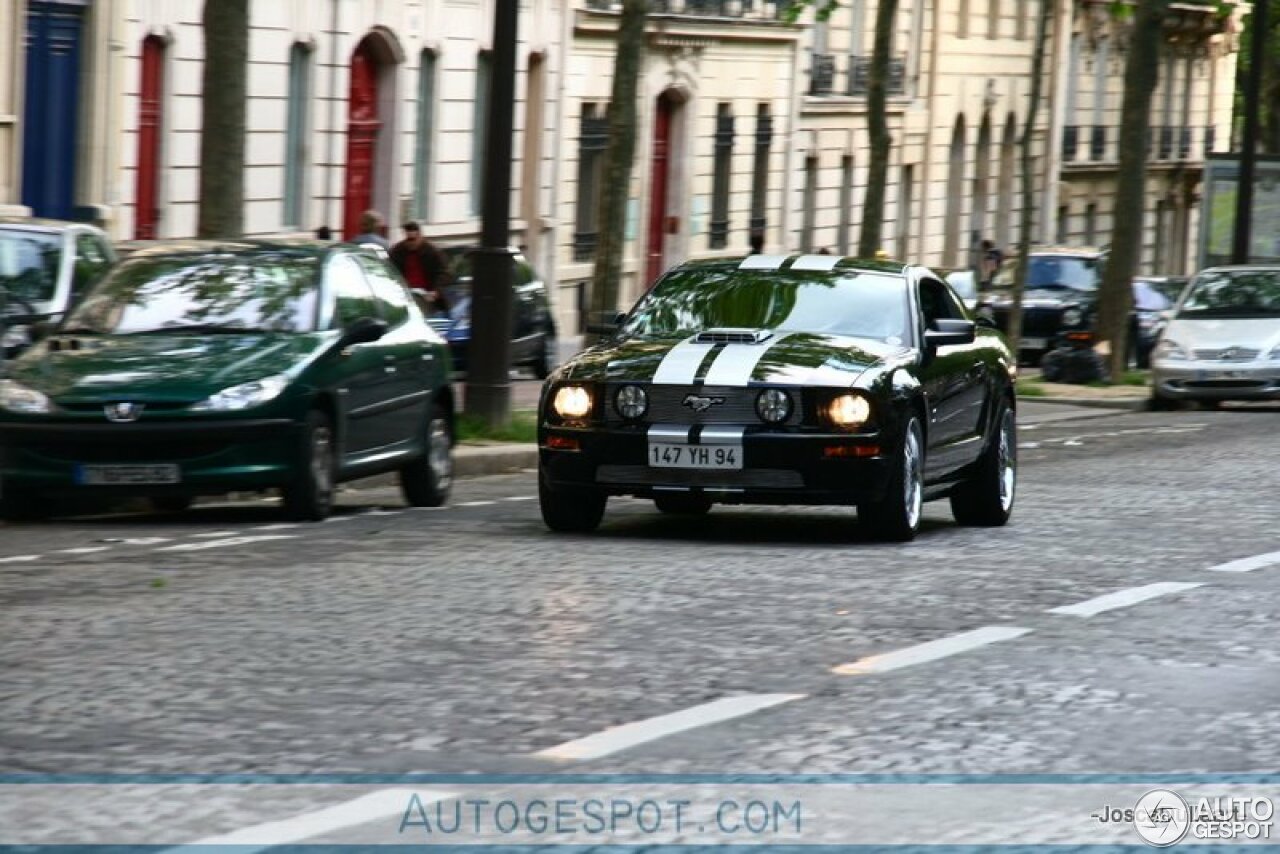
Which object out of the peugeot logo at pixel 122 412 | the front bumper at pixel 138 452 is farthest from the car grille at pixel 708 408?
the peugeot logo at pixel 122 412

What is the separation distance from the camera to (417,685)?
8805 mm

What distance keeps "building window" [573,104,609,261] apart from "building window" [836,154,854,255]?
39.3ft

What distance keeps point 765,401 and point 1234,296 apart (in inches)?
851

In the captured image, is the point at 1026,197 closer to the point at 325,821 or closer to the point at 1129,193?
the point at 1129,193

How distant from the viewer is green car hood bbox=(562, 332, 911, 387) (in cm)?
1392

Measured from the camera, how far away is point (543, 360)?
32.1 meters

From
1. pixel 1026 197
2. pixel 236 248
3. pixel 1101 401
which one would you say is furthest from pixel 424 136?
pixel 236 248

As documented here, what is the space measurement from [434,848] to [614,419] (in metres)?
7.78

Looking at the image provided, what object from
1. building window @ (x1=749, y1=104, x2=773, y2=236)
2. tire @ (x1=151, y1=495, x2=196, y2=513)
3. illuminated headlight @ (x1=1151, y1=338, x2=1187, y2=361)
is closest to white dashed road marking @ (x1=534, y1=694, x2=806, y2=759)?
tire @ (x1=151, y1=495, x2=196, y2=513)

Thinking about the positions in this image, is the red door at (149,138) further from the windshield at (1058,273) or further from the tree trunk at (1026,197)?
the windshield at (1058,273)

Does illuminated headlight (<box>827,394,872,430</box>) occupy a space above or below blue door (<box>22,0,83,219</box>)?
below

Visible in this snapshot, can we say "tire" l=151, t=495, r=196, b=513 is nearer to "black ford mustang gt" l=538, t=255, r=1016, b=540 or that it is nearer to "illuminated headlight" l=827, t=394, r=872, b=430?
"black ford mustang gt" l=538, t=255, r=1016, b=540

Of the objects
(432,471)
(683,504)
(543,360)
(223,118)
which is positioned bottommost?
(543,360)

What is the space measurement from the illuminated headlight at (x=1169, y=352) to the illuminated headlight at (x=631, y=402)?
20.3 m
